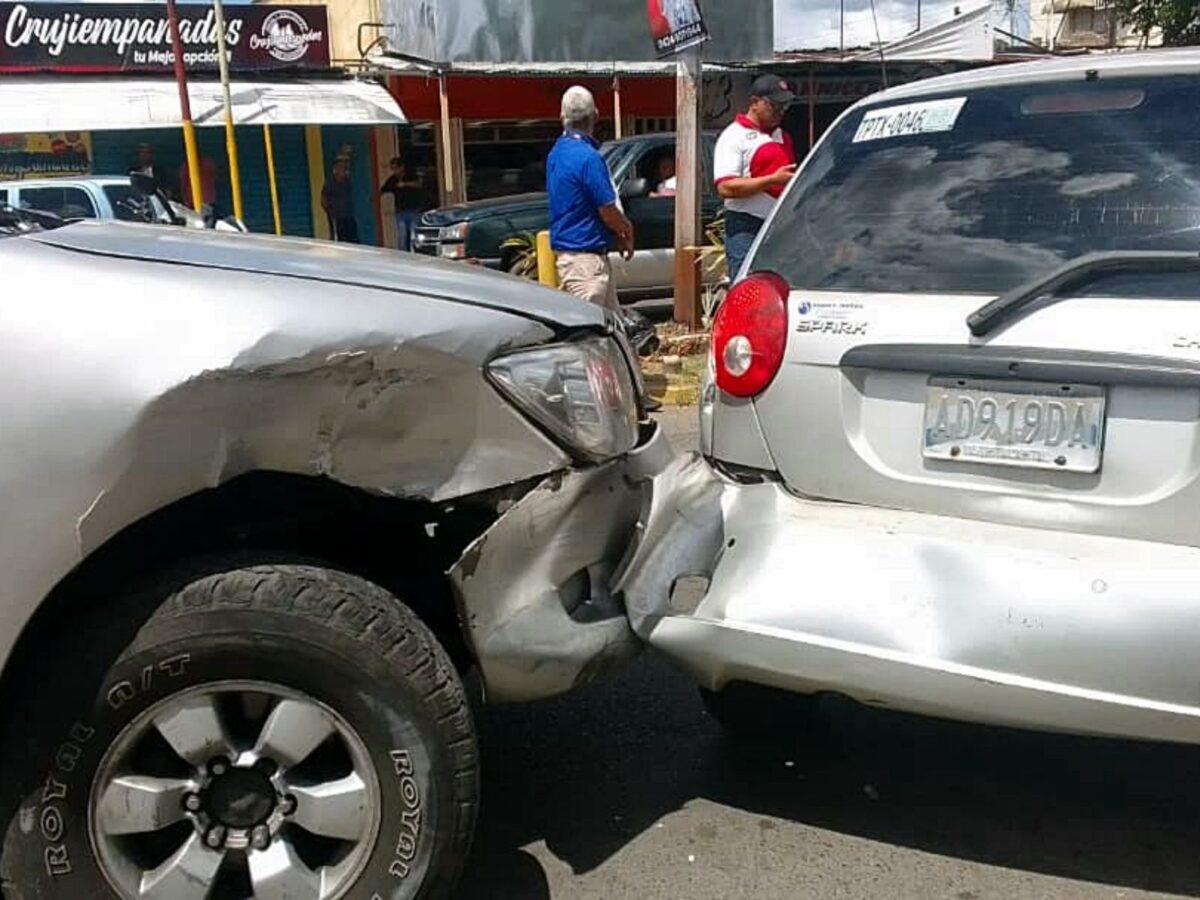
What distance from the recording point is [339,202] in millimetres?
17188

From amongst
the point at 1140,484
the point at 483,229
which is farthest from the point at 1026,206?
the point at 483,229

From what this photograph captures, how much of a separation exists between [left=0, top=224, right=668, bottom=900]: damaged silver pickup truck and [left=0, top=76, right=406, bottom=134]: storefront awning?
14196 millimetres

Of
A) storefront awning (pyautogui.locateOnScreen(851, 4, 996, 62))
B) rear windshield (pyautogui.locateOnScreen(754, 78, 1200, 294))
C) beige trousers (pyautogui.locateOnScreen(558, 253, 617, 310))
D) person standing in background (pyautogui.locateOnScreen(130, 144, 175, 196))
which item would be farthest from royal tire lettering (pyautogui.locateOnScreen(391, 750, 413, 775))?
storefront awning (pyautogui.locateOnScreen(851, 4, 996, 62))

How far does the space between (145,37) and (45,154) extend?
2.06 meters

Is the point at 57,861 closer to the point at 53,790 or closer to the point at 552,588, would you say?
the point at 53,790

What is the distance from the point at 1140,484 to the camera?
94.4 inches

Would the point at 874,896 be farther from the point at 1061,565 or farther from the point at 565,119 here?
the point at 565,119

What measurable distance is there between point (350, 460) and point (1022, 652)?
4.26ft

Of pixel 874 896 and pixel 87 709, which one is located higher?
pixel 87 709

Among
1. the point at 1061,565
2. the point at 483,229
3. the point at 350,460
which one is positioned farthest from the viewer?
the point at 483,229

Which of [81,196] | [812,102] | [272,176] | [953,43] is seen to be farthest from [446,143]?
[953,43]

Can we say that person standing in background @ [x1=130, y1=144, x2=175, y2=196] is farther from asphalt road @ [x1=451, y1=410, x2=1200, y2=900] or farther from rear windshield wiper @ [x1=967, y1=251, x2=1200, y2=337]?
rear windshield wiper @ [x1=967, y1=251, x2=1200, y2=337]

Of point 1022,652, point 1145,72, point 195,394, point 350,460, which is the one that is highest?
point 1145,72

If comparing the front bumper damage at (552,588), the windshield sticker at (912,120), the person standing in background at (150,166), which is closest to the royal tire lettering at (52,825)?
the front bumper damage at (552,588)
